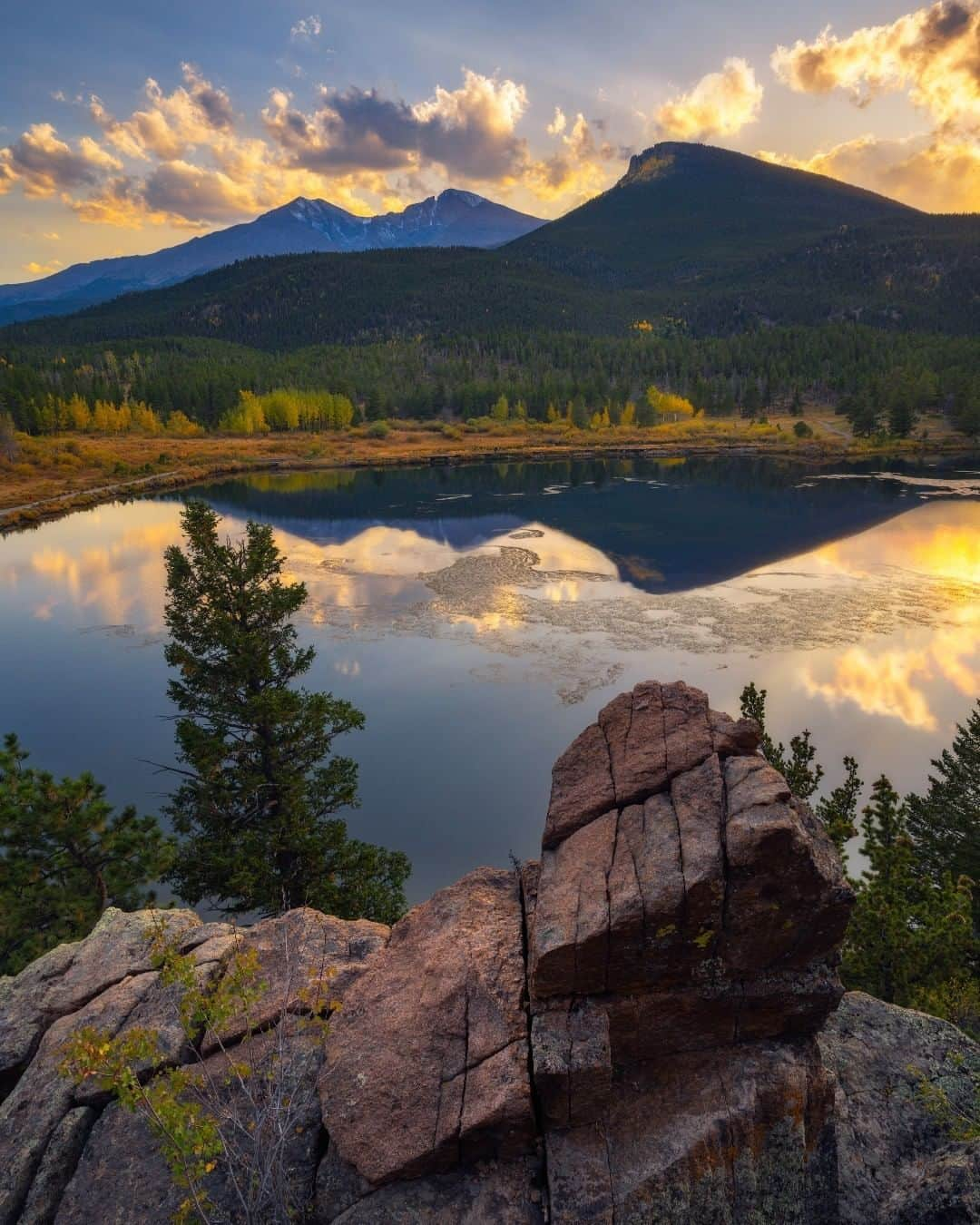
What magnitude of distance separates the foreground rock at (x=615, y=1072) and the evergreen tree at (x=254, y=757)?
1119 centimetres

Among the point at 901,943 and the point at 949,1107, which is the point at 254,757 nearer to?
the point at 901,943

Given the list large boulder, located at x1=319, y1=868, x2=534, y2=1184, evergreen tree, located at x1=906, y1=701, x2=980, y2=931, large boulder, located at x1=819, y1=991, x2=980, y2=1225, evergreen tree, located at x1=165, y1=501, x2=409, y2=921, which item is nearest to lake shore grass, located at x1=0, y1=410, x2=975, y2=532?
evergreen tree, located at x1=165, y1=501, x2=409, y2=921

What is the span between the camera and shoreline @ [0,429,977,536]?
144 metres

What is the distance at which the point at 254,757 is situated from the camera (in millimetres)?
25562

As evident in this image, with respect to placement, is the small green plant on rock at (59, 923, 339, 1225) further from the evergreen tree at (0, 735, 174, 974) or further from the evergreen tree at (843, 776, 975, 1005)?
the evergreen tree at (843, 776, 975, 1005)

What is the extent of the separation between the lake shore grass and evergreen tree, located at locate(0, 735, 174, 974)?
105m

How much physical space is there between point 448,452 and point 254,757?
493 ft

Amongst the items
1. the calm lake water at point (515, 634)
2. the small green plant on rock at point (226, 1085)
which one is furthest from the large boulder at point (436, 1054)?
the calm lake water at point (515, 634)

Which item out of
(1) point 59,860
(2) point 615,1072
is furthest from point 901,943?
(1) point 59,860

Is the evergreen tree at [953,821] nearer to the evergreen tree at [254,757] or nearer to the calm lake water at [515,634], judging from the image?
the calm lake water at [515,634]

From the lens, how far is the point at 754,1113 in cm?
980

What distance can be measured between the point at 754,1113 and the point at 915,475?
13961cm

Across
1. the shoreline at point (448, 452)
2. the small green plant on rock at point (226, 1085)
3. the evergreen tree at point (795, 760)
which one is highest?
the small green plant on rock at point (226, 1085)

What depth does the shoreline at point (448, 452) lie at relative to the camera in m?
144
